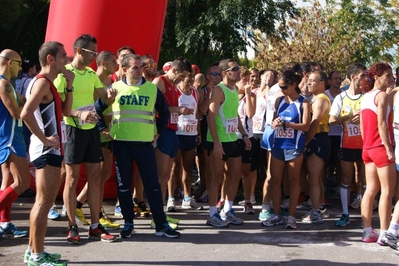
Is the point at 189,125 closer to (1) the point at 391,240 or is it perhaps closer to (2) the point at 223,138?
(2) the point at 223,138

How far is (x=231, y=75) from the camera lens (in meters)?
7.65

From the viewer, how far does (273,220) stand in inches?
303

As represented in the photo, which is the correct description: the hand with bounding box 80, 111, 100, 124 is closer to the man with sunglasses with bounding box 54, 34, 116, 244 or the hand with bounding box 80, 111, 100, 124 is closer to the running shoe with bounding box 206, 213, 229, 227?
the man with sunglasses with bounding box 54, 34, 116, 244

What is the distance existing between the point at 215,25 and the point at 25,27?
5.25 meters

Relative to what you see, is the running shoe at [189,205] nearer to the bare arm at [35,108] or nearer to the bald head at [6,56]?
the bald head at [6,56]

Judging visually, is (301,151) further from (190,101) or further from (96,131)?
(96,131)

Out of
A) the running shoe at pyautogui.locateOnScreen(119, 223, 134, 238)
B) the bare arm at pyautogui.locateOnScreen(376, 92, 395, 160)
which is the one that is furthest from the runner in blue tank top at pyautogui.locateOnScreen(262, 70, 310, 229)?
the running shoe at pyautogui.locateOnScreen(119, 223, 134, 238)

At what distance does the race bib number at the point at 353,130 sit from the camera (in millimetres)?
8172

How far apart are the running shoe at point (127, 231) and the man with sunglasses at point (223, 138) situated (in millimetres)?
1109

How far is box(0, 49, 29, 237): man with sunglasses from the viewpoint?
21.2 ft

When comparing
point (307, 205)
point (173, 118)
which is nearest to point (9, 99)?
point (173, 118)

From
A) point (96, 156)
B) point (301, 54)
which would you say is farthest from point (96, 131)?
point (301, 54)

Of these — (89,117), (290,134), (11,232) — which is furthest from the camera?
(290,134)

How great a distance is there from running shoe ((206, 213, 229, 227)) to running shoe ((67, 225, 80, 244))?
1.73 m
